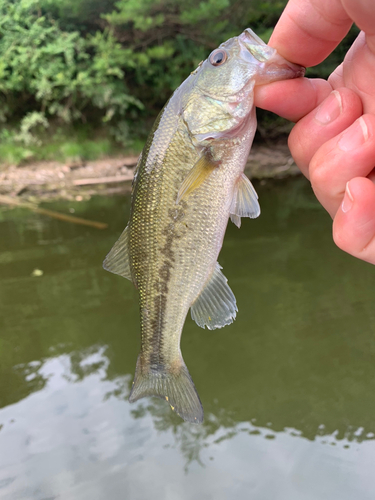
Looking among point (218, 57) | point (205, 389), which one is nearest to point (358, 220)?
point (218, 57)

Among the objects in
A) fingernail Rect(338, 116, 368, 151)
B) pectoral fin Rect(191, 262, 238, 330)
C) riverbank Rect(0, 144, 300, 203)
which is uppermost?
fingernail Rect(338, 116, 368, 151)

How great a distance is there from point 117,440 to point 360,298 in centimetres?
363

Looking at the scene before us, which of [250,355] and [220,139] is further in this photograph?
[250,355]

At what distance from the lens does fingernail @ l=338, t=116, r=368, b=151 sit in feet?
4.60

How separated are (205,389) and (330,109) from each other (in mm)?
3100

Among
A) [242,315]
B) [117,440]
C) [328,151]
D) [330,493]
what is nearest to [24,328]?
[117,440]

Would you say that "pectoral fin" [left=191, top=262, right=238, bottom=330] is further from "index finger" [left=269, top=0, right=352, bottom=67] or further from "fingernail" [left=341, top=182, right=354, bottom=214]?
"index finger" [left=269, top=0, right=352, bottom=67]

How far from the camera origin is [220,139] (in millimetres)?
1688

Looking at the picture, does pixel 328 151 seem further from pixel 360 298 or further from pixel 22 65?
pixel 22 65

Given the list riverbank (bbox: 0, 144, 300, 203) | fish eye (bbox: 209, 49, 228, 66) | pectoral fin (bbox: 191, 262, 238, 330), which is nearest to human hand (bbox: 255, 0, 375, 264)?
fish eye (bbox: 209, 49, 228, 66)

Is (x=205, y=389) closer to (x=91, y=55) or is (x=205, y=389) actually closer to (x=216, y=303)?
(x=216, y=303)

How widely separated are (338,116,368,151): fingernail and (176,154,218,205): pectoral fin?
0.56 m

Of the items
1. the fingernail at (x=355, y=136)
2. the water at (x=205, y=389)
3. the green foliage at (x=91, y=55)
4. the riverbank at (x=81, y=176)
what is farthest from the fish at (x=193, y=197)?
the green foliage at (x=91, y=55)

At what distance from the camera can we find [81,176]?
9.99 m
